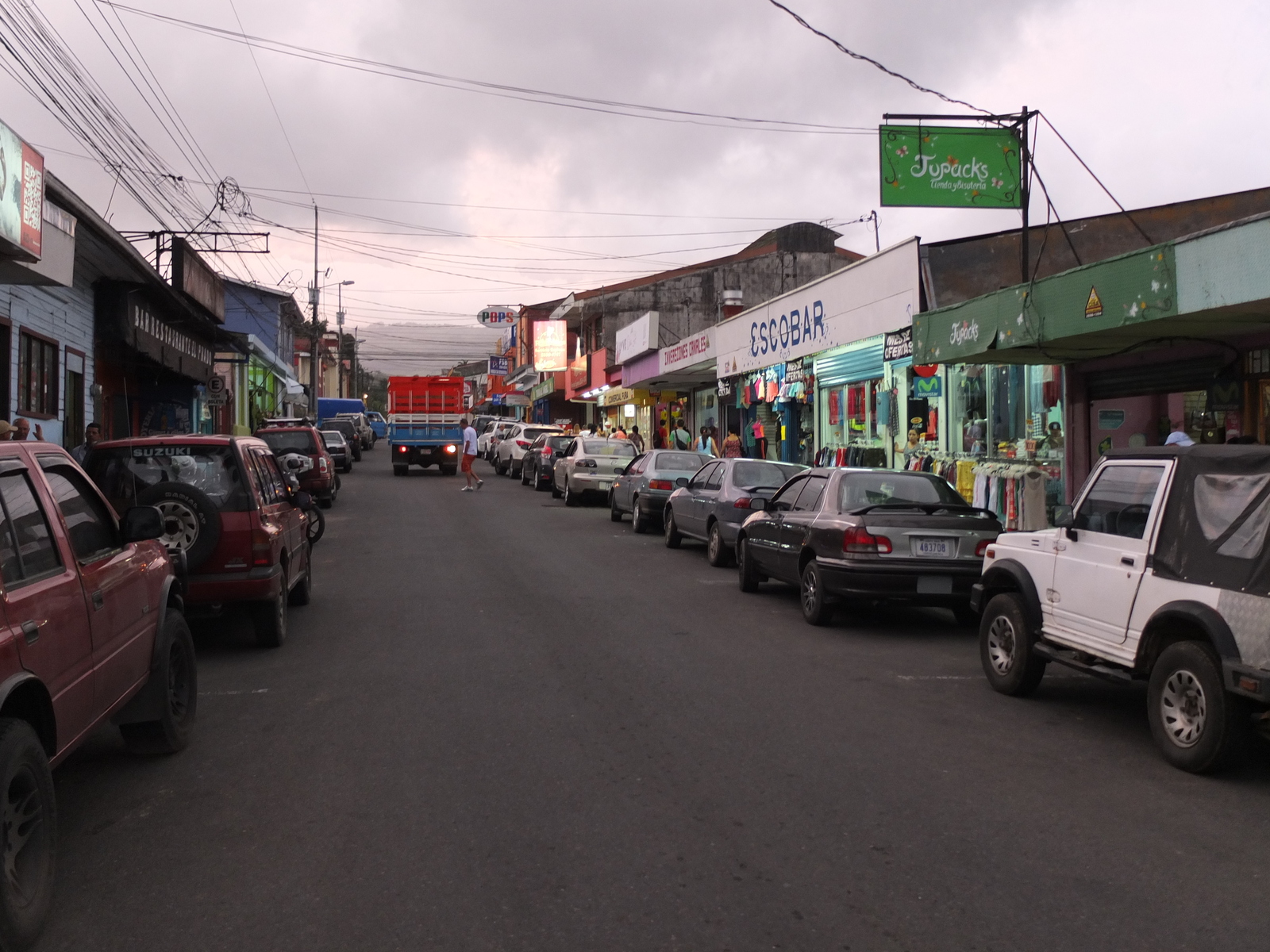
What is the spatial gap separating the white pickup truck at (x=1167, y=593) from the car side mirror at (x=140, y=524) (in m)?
5.26

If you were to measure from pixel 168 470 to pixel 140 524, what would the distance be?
3.38 metres

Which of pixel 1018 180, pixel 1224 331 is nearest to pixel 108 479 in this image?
pixel 1224 331

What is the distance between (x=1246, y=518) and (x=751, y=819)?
9.70 ft

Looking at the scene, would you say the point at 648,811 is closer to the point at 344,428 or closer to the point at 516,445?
the point at 516,445

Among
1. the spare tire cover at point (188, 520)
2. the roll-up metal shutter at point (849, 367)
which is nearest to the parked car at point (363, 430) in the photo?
the roll-up metal shutter at point (849, 367)

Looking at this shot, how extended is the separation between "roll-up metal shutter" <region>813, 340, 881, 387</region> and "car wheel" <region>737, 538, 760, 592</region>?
9522 mm

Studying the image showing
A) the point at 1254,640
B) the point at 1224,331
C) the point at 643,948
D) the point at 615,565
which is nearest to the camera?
the point at 643,948

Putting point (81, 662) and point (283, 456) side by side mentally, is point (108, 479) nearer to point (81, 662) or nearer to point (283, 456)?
point (81, 662)

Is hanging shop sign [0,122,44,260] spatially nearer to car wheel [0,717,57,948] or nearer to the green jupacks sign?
car wheel [0,717,57,948]

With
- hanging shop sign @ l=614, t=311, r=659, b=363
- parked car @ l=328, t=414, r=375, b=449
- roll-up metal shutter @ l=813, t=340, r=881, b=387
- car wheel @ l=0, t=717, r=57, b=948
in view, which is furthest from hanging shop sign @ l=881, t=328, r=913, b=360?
parked car @ l=328, t=414, r=375, b=449

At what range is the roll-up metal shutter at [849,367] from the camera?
21312mm

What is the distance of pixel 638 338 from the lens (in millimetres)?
38875

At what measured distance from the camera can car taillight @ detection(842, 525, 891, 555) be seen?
9.87 metres

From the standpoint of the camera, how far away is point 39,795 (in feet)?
13.1
